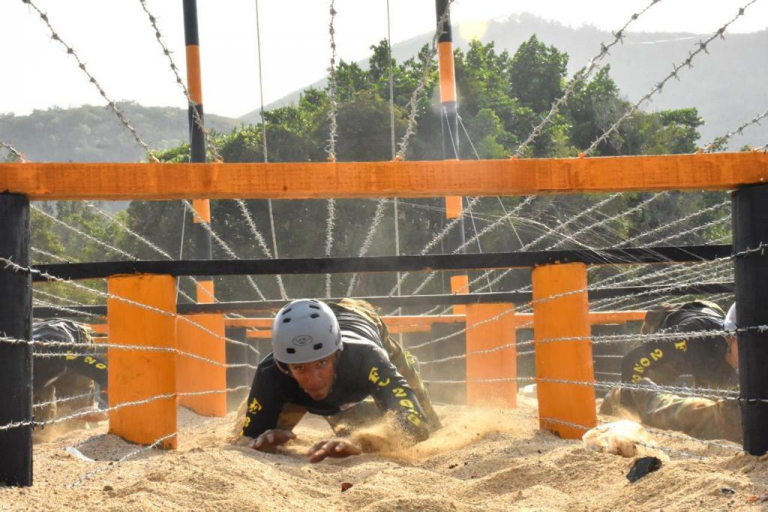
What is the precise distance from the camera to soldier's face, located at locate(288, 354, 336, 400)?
20.6 ft

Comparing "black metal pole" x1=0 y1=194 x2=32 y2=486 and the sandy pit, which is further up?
"black metal pole" x1=0 y1=194 x2=32 y2=486

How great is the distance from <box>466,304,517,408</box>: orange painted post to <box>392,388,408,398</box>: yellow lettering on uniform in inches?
163

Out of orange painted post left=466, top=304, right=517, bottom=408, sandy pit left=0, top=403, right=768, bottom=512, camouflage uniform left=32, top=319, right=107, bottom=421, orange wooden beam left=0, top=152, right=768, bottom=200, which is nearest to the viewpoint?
sandy pit left=0, top=403, right=768, bottom=512

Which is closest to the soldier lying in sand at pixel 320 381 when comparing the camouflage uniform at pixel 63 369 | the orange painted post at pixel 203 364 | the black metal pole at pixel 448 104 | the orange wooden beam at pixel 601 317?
the camouflage uniform at pixel 63 369

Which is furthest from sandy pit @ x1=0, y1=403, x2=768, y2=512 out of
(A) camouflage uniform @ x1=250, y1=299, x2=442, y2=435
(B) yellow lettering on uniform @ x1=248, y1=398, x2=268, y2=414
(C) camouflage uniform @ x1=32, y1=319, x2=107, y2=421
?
(C) camouflage uniform @ x1=32, y1=319, x2=107, y2=421

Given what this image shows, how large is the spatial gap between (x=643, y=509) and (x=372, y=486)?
3.72 ft

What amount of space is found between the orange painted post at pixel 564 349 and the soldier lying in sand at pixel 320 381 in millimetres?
789

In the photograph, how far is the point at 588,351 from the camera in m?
6.14

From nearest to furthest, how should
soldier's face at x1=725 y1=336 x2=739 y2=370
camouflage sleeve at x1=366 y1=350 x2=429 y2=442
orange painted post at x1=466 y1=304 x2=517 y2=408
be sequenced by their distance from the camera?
camouflage sleeve at x1=366 y1=350 x2=429 y2=442 → soldier's face at x1=725 y1=336 x2=739 y2=370 → orange painted post at x1=466 y1=304 x2=517 y2=408

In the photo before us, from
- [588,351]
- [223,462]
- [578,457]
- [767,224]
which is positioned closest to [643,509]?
[578,457]

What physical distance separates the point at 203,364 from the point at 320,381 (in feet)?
15.6

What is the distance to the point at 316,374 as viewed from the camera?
20.7 ft

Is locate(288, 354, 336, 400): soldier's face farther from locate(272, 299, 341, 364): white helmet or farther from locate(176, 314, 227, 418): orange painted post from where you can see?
locate(176, 314, 227, 418): orange painted post

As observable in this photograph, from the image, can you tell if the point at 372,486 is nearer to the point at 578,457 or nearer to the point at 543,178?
the point at 578,457
